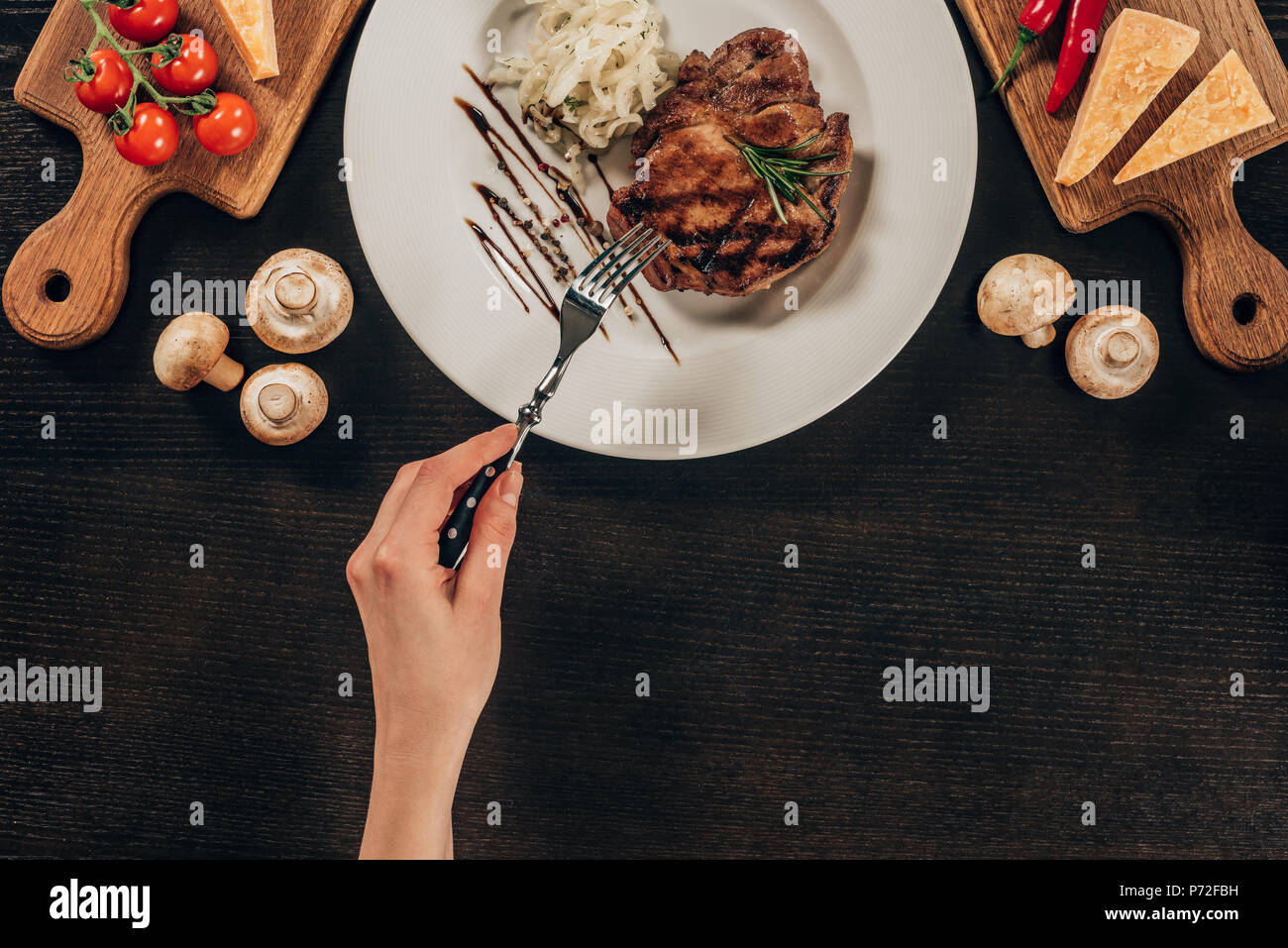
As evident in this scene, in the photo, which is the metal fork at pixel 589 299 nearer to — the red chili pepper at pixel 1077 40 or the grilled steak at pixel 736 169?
the grilled steak at pixel 736 169

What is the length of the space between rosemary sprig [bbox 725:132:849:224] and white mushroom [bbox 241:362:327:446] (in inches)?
59.3

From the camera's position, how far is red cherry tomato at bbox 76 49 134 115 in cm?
226

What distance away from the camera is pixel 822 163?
2.21 m

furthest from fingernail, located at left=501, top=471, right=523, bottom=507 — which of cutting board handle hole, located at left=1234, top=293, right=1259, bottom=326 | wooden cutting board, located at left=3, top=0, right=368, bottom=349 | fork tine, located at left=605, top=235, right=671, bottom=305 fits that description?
cutting board handle hole, located at left=1234, top=293, right=1259, bottom=326

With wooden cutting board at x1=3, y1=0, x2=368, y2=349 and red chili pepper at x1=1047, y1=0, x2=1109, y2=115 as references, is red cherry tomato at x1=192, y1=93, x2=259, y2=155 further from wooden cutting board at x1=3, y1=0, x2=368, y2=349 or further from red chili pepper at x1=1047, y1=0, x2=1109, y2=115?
red chili pepper at x1=1047, y1=0, x2=1109, y2=115

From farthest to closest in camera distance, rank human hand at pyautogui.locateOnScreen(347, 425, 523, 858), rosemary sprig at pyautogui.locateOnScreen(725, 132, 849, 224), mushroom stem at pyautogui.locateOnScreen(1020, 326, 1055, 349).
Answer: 1. mushroom stem at pyautogui.locateOnScreen(1020, 326, 1055, 349)
2. rosemary sprig at pyautogui.locateOnScreen(725, 132, 849, 224)
3. human hand at pyautogui.locateOnScreen(347, 425, 523, 858)

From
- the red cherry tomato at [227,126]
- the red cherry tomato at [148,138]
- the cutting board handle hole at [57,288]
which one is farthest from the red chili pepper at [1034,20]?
the cutting board handle hole at [57,288]

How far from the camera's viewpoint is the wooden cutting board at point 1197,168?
2338 mm

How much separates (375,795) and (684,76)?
7.78 ft

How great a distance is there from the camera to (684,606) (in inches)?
97.7

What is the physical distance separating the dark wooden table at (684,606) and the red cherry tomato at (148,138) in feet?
0.63

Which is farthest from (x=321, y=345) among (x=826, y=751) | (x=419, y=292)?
(x=826, y=751)

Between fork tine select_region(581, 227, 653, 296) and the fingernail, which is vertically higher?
fork tine select_region(581, 227, 653, 296)

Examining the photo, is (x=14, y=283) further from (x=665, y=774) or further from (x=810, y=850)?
(x=810, y=850)
